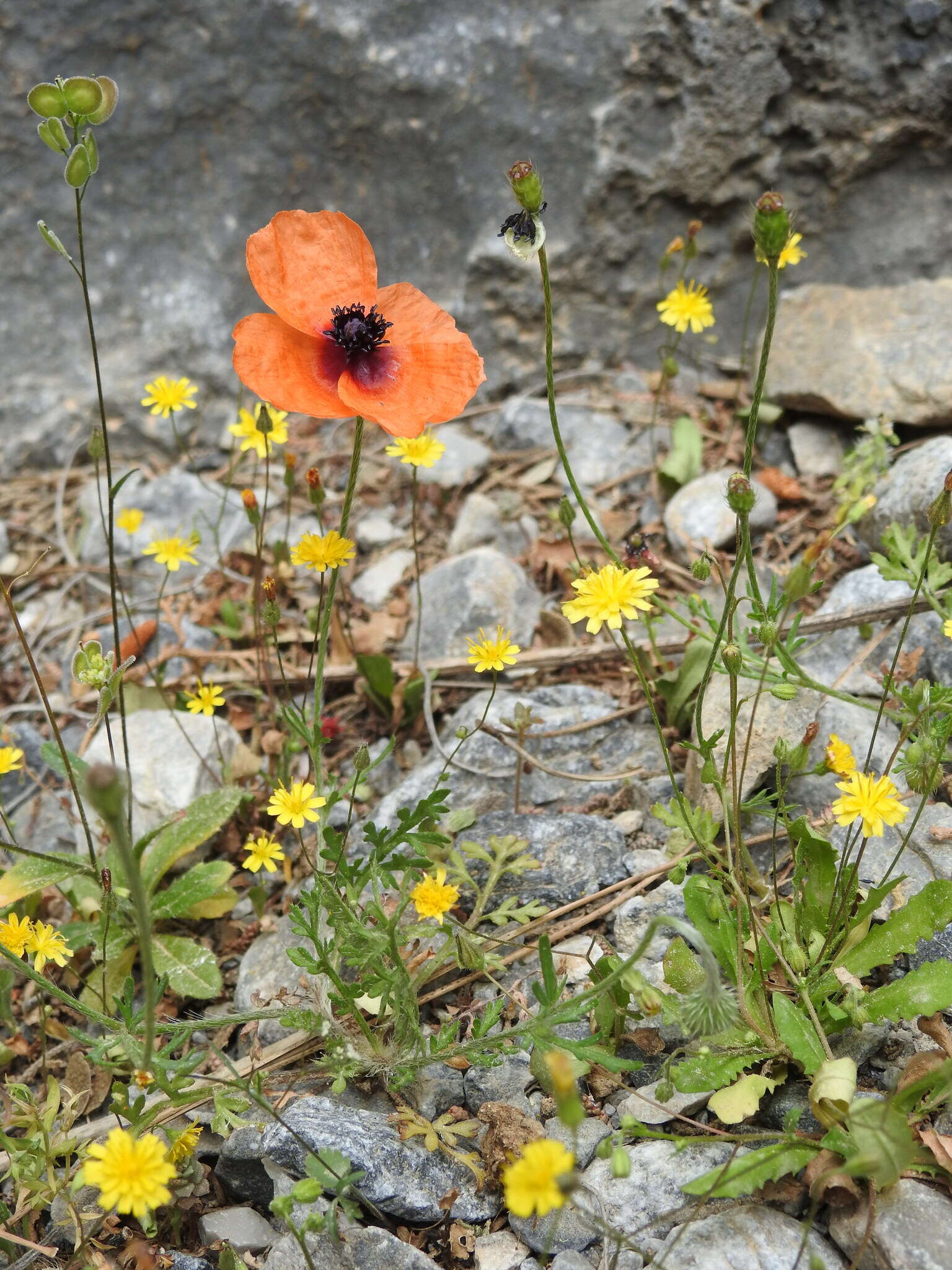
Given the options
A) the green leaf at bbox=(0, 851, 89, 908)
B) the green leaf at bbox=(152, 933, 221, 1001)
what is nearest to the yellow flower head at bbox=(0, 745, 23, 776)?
the green leaf at bbox=(0, 851, 89, 908)

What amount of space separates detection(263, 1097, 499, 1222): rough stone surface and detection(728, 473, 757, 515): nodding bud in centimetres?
149

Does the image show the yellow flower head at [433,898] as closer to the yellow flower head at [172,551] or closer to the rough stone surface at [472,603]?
the rough stone surface at [472,603]

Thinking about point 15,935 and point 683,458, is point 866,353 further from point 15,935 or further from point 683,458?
point 15,935

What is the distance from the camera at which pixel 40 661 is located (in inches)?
158

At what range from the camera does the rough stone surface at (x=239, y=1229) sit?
87.2 inches

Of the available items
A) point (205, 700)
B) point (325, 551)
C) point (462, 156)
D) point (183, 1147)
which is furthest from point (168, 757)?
point (462, 156)

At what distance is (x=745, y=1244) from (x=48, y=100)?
2.65 m

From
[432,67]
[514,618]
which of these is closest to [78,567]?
[514,618]

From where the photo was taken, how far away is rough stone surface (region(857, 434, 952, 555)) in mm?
3312

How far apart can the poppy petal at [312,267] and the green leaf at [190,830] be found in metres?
1.33

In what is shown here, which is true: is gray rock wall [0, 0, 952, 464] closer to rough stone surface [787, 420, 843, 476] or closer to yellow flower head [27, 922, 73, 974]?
rough stone surface [787, 420, 843, 476]

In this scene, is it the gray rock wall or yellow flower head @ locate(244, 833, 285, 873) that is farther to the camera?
the gray rock wall

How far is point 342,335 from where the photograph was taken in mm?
2521

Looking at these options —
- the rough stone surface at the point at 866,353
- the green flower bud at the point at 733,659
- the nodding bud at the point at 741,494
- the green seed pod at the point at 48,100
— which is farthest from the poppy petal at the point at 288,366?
the rough stone surface at the point at 866,353
